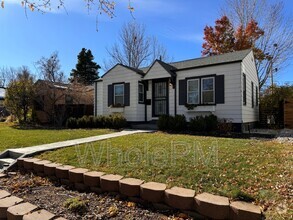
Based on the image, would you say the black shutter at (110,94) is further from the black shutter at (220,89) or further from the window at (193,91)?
the black shutter at (220,89)

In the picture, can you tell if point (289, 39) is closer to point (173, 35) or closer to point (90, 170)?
point (173, 35)

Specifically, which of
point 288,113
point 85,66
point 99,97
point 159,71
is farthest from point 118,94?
point 85,66

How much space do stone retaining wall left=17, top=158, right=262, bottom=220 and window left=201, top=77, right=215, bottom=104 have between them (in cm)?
873

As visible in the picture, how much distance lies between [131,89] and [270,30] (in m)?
15.6

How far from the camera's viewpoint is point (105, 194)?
3.64 m

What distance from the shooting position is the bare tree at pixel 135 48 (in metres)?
26.5

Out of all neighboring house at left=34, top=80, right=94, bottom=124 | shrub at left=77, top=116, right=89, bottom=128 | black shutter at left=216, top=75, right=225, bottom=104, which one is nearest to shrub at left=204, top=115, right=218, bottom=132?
black shutter at left=216, top=75, right=225, bottom=104

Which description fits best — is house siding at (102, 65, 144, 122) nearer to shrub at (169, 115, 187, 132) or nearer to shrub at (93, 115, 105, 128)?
shrub at (93, 115, 105, 128)

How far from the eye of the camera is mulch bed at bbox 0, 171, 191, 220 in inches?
120

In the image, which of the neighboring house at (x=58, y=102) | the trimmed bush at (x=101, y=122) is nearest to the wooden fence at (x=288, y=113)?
the trimmed bush at (x=101, y=122)

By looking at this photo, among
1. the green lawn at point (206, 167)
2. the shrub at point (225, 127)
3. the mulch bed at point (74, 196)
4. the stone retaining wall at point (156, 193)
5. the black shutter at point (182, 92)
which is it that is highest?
the black shutter at point (182, 92)

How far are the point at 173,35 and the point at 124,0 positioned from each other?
17.3m

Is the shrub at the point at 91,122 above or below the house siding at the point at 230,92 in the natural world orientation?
below

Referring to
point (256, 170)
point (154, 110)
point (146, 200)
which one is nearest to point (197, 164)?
point (256, 170)
